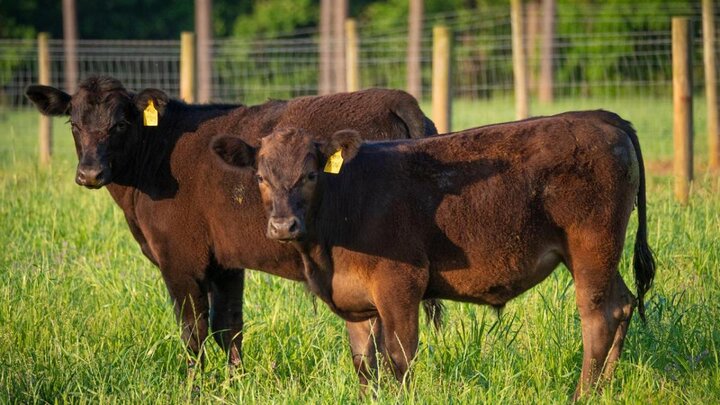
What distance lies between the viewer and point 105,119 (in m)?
6.89

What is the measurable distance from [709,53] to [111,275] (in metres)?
8.19

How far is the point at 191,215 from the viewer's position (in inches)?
266

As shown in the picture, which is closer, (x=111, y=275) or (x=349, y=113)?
(x=349, y=113)

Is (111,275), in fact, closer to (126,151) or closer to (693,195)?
(126,151)

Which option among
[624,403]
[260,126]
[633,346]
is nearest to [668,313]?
[633,346]

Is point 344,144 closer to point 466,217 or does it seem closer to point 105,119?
point 466,217

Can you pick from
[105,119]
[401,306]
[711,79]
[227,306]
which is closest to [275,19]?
[711,79]

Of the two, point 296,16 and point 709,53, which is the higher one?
point 296,16

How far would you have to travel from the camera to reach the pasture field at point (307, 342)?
221 inches

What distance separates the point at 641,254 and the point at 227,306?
268 centimetres

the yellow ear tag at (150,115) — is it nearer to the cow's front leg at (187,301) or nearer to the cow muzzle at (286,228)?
the cow's front leg at (187,301)

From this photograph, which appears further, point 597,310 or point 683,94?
point 683,94

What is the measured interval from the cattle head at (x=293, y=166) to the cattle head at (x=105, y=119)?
116 centimetres

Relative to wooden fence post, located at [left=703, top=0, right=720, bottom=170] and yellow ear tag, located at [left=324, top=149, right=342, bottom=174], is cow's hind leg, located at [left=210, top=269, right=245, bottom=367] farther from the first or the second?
wooden fence post, located at [left=703, top=0, right=720, bottom=170]
